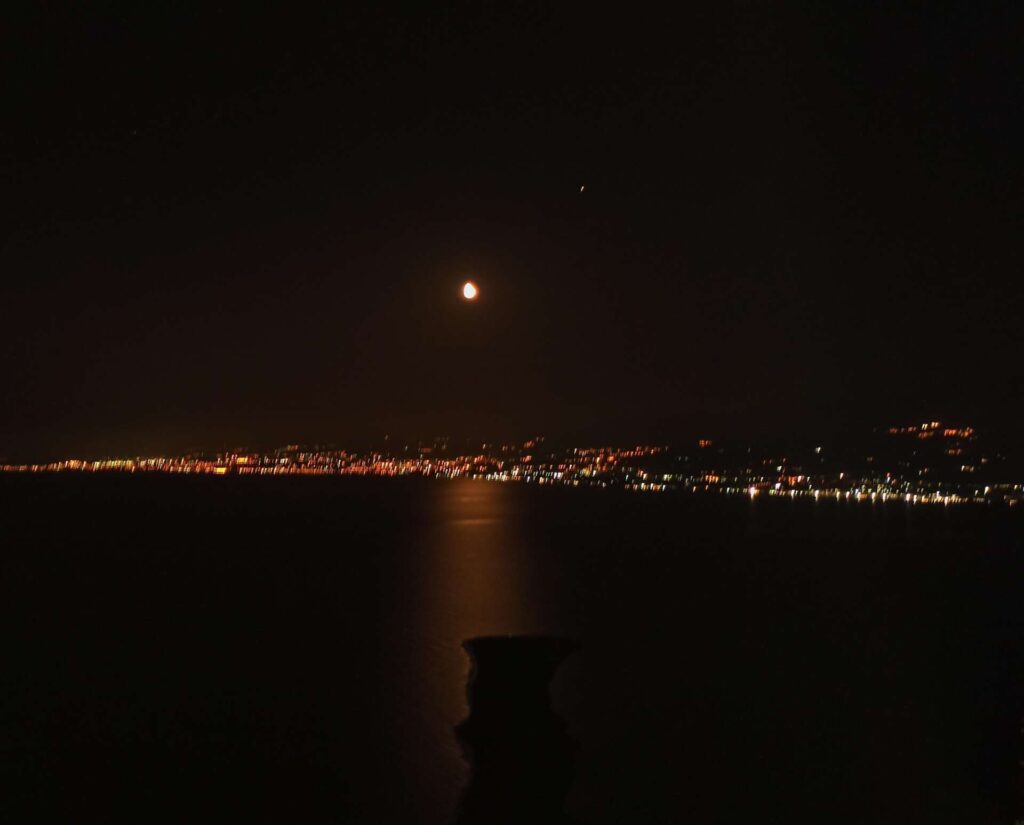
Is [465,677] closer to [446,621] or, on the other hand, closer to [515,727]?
[446,621]

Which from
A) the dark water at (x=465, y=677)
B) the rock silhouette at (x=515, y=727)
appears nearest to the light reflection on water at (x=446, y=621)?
the dark water at (x=465, y=677)

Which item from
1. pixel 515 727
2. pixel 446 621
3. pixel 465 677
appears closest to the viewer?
pixel 515 727

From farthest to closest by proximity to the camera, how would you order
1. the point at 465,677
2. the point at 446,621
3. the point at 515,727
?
the point at 446,621 → the point at 465,677 → the point at 515,727

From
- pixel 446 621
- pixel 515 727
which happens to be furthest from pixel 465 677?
pixel 515 727

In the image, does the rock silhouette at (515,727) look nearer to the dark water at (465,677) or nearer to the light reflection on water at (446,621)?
the dark water at (465,677)

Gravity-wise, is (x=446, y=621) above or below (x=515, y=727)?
below
